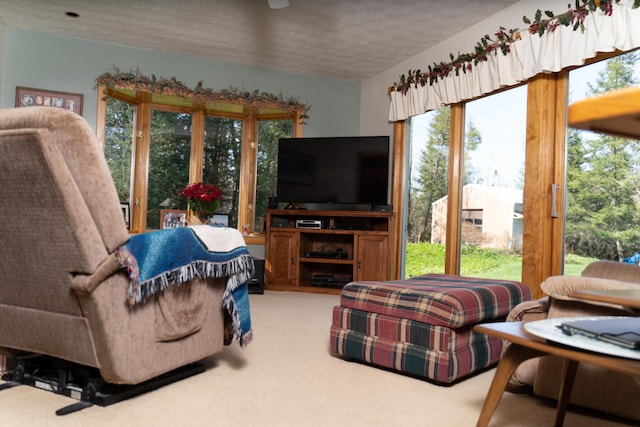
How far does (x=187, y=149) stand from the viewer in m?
6.02

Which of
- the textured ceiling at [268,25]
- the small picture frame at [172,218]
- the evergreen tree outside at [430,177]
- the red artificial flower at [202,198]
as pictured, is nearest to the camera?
the textured ceiling at [268,25]

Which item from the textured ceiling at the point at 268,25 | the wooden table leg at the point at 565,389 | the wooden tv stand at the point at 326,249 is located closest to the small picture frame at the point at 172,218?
the wooden tv stand at the point at 326,249

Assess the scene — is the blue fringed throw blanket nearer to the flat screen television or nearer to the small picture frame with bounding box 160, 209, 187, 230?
the flat screen television

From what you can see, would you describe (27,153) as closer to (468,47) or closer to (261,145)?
(468,47)

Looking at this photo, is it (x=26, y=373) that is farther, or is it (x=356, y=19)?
(x=356, y=19)

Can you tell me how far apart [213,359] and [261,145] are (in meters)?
3.99

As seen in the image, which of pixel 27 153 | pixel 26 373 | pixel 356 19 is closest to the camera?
pixel 27 153

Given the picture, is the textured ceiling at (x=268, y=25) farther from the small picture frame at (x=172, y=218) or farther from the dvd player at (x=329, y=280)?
the dvd player at (x=329, y=280)

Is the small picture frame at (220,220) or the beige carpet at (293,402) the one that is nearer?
the beige carpet at (293,402)

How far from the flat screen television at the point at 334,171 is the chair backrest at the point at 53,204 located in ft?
13.2

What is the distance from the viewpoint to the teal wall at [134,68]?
5105 mm

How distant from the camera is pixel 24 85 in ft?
16.8

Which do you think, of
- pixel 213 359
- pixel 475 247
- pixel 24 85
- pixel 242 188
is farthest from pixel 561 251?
pixel 24 85

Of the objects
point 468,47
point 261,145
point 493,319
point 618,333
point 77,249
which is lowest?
point 493,319
